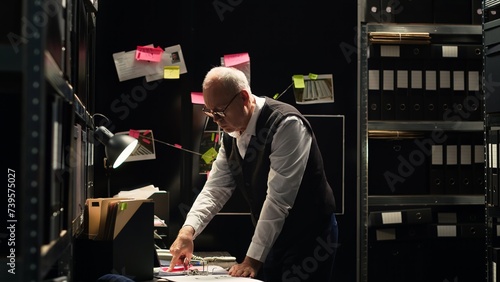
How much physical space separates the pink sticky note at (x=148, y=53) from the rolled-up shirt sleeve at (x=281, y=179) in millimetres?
1491

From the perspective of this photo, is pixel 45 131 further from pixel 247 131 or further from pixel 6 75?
pixel 247 131

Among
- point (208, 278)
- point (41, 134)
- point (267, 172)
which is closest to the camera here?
point (41, 134)

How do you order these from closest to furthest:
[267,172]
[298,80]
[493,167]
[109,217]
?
[109,217]
[267,172]
[493,167]
[298,80]

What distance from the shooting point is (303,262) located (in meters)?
2.63

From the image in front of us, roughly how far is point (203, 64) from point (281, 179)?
1.62 meters

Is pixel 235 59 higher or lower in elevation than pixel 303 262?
higher

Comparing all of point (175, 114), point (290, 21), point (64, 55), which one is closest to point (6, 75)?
point (64, 55)

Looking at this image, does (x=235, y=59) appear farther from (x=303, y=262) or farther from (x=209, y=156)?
(x=303, y=262)

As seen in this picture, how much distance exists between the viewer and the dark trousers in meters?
2.61

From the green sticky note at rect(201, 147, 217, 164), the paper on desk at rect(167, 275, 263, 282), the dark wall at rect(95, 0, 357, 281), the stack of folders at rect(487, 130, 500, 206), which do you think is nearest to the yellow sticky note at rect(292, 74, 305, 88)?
the dark wall at rect(95, 0, 357, 281)

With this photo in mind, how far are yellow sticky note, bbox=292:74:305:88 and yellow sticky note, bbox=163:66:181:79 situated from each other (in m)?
0.68

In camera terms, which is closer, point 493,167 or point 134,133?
point 493,167

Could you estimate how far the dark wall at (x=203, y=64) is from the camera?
3904mm

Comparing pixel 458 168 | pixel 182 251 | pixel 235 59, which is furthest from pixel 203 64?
pixel 182 251
